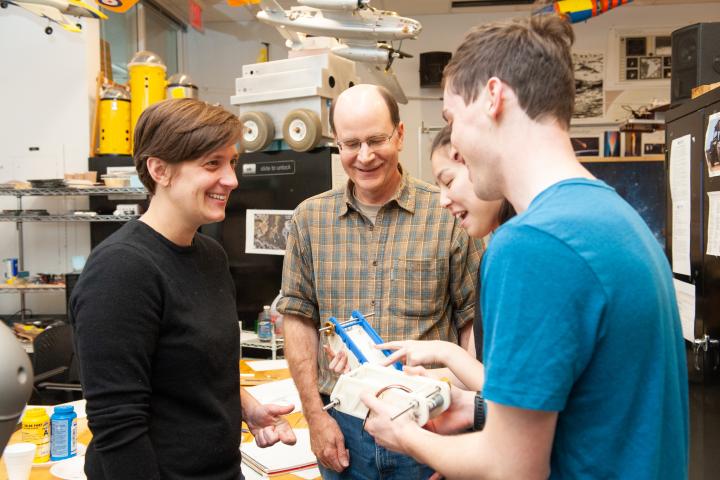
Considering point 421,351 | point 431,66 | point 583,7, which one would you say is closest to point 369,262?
point 421,351

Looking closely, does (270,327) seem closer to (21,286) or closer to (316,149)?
(316,149)

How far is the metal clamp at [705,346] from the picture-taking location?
213cm

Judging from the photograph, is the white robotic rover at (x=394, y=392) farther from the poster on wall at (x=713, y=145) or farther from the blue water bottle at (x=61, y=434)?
the poster on wall at (x=713, y=145)

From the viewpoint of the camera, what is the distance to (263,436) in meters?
1.68

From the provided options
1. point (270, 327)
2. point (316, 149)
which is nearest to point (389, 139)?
point (316, 149)

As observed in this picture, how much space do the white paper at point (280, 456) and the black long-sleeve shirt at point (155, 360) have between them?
0.50m

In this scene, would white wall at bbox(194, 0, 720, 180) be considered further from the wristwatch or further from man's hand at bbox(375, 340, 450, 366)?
the wristwatch

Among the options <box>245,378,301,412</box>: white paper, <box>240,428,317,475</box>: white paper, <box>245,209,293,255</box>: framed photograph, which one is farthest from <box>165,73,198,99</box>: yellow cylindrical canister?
<box>240,428,317,475</box>: white paper

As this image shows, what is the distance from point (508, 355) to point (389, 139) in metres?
1.19

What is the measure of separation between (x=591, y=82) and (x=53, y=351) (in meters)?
5.95

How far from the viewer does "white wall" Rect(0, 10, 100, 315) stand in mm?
4902

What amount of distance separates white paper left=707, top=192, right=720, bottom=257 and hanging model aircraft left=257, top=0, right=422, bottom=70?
2051 mm

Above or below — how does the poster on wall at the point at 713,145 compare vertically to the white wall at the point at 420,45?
below

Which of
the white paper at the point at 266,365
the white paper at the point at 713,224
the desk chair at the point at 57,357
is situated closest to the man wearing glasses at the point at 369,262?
the white paper at the point at 713,224
